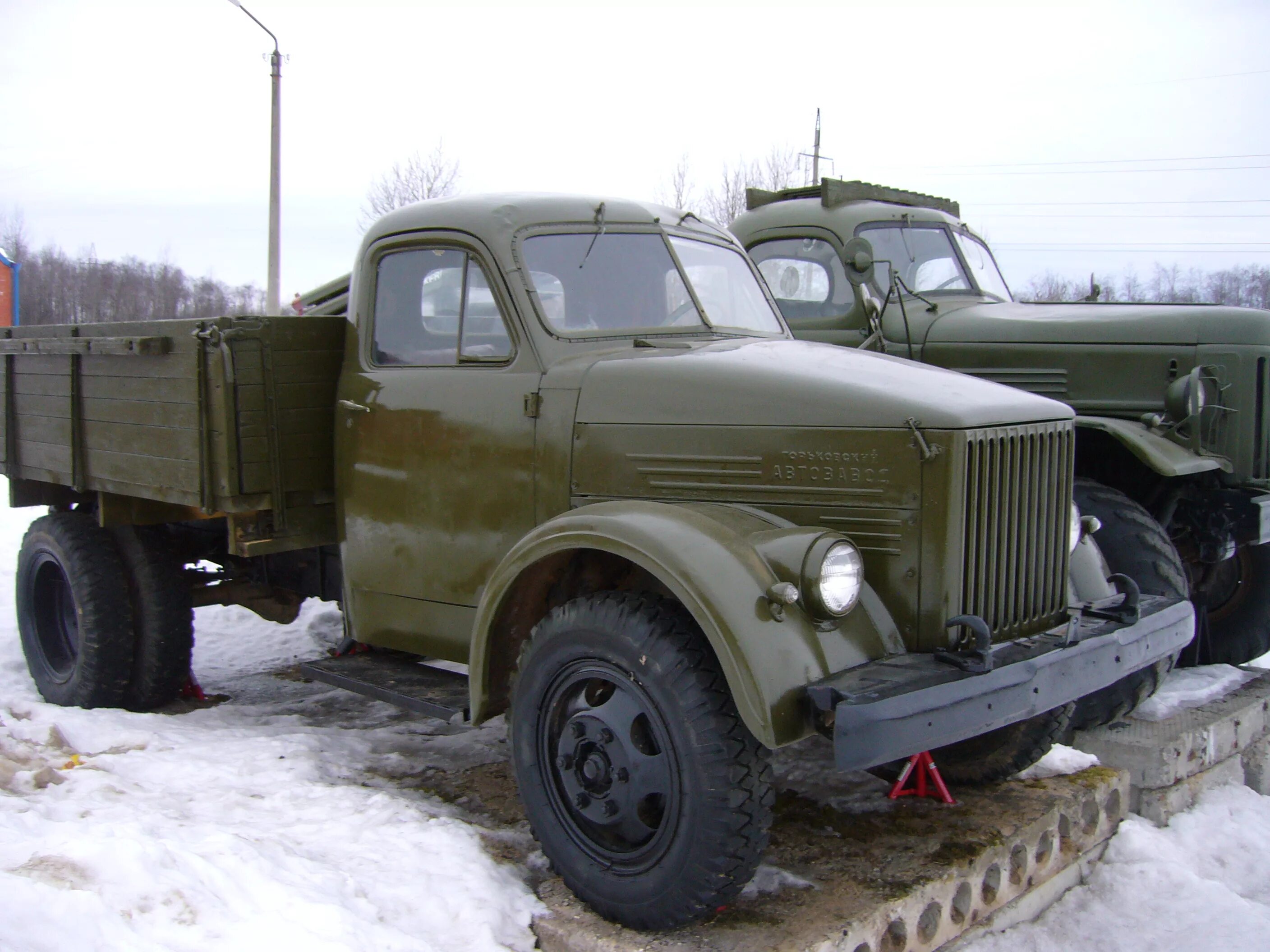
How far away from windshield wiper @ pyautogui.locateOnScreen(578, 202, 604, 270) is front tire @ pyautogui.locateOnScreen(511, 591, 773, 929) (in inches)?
53.8

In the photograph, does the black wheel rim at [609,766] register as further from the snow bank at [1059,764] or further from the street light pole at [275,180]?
the street light pole at [275,180]

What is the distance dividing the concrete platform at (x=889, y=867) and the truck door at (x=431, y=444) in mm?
1162

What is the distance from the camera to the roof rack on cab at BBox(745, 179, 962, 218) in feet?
21.5

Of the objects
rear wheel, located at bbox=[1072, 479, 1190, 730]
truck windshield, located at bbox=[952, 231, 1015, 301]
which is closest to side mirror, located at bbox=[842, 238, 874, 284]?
truck windshield, located at bbox=[952, 231, 1015, 301]

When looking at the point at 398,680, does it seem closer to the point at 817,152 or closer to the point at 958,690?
the point at 958,690

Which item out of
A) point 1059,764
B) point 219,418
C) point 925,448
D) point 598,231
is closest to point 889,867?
point 1059,764

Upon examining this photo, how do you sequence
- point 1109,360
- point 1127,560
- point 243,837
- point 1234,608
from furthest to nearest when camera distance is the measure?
point 1234,608 < point 1109,360 < point 1127,560 < point 243,837

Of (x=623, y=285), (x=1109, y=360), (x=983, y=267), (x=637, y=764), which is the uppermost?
(x=983, y=267)

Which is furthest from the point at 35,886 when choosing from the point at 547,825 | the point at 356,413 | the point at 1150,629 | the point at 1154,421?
the point at 1154,421

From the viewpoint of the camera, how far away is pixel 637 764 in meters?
3.01

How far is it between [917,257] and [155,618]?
4533 mm

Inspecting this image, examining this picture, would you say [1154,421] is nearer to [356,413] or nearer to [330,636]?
[356,413]

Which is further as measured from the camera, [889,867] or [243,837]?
[889,867]

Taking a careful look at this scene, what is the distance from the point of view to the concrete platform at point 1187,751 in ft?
14.5
